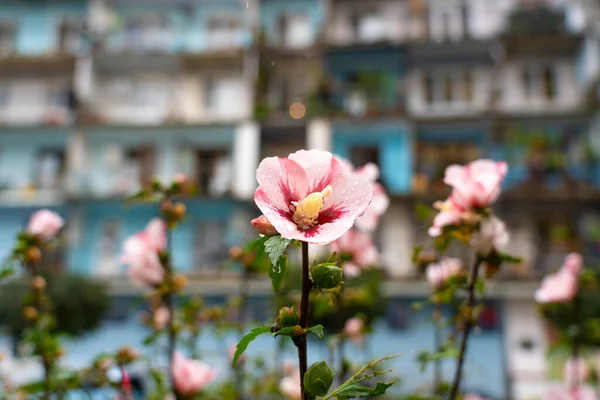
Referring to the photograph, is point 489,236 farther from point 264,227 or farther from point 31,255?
point 31,255

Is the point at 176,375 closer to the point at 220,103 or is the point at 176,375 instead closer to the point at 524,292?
the point at 524,292

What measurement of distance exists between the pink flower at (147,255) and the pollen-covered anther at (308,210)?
0.71m

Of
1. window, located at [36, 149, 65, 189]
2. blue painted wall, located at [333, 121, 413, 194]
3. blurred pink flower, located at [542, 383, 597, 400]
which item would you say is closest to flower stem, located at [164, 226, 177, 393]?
blurred pink flower, located at [542, 383, 597, 400]

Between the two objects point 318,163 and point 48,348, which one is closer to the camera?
point 318,163

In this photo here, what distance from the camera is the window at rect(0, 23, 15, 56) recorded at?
36.6ft

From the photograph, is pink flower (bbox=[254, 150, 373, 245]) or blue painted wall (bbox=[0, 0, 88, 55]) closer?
pink flower (bbox=[254, 150, 373, 245])

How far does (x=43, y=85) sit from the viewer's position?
11.0m

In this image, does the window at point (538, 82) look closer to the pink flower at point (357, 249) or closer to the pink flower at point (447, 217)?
the pink flower at point (357, 249)

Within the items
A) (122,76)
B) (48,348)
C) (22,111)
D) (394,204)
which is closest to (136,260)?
(48,348)

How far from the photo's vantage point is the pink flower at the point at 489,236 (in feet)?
3.39

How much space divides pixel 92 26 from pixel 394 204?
6.89 metres

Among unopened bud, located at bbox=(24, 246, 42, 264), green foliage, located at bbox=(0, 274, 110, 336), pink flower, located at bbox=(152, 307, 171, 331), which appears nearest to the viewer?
unopened bud, located at bbox=(24, 246, 42, 264)

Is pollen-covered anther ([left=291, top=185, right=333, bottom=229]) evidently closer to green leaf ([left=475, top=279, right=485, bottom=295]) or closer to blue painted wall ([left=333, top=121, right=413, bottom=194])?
green leaf ([left=475, top=279, right=485, bottom=295])

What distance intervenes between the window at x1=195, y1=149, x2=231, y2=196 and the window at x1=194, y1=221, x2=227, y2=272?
2.35 ft
